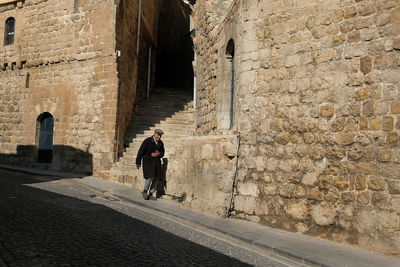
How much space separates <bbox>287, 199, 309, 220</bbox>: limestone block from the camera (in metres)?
5.73

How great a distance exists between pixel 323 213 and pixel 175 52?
19303 millimetres

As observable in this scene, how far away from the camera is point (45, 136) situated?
14.8 meters

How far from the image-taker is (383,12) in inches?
202

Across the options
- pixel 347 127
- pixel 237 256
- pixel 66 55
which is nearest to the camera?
pixel 237 256

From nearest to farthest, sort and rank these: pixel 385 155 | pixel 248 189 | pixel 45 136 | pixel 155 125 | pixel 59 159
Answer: pixel 385 155, pixel 248 189, pixel 59 159, pixel 155 125, pixel 45 136

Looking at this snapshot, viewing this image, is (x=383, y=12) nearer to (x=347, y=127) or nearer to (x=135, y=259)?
(x=347, y=127)

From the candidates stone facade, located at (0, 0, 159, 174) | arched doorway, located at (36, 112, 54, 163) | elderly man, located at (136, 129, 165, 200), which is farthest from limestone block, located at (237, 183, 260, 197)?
arched doorway, located at (36, 112, 54, 163)

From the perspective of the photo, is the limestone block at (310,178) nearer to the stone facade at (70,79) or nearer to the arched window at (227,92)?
the arched window at (227,92)

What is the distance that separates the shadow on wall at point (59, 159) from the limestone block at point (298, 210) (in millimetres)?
8907

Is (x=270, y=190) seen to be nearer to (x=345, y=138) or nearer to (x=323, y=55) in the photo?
(x=345, y=138)

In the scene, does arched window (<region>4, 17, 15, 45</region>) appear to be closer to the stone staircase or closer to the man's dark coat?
the stone staircase

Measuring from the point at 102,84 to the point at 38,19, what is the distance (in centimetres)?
486

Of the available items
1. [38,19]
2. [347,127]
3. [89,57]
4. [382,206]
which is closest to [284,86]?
[347,127]

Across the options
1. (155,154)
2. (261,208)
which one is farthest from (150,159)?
(261,208)
